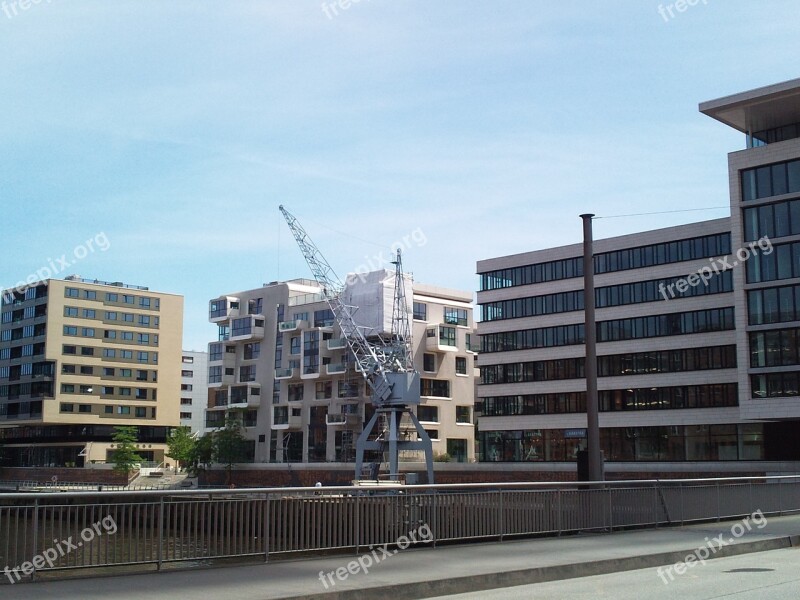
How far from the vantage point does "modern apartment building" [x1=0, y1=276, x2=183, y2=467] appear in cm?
12575

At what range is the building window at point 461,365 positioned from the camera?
10956cm

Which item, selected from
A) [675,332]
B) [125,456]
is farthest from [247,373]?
[675,332]

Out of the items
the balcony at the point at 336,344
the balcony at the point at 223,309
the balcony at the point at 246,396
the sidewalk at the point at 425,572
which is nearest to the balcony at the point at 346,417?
the balcony at the point at 336,344

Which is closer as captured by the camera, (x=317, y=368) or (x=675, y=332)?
(x=675, y=332)

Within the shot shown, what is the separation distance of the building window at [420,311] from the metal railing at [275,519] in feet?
287

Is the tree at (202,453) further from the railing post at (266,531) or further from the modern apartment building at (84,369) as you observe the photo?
the railing post at (266,531)

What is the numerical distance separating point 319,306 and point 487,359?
2484 cm

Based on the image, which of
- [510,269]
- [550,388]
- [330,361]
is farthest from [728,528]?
[330,361]

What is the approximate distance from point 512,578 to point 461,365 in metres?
96.0

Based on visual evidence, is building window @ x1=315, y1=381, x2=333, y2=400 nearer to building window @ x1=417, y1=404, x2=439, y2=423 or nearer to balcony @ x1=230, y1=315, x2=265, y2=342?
building window @ x1=417, y1=404, x2=439, y2=423

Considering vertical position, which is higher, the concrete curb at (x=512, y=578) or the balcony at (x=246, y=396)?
the balcony at (x=246, y=396)

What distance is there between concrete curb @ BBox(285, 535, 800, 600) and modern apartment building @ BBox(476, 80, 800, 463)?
4934 centimetres

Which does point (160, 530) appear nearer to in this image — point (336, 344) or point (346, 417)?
point (346, 417)

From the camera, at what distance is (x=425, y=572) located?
14.0 m
